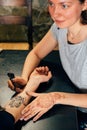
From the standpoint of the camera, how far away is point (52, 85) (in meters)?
1.37

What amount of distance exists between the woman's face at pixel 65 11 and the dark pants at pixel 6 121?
525 millimetres

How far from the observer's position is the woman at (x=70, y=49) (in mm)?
1217

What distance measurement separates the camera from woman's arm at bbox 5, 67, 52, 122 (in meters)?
1.17

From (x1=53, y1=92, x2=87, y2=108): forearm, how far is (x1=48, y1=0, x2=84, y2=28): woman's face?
13.7 inches

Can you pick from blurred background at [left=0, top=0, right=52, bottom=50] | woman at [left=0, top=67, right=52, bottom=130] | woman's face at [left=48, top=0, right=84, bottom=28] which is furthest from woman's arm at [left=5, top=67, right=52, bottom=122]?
blurred background at [left=0, top=0, right=52, bottom=50]

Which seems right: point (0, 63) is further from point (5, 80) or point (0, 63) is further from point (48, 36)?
point (48, 36)

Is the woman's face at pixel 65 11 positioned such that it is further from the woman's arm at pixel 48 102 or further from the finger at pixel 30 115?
the finger at pixel 30 115

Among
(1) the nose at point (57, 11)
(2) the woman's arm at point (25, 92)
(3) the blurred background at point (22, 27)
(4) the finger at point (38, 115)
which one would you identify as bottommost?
(3) the blurred background at point (22, 27)

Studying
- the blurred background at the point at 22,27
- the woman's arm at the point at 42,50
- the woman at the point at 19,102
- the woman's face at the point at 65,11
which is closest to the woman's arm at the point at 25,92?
the woman at the point at 19,102

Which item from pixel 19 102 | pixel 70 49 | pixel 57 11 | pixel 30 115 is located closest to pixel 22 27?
pixel 70 49

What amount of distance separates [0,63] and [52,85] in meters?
0.39

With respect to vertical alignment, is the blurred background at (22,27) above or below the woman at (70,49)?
below

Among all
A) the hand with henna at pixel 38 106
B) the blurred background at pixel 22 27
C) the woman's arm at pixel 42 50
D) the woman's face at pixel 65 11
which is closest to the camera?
the hand with henna at pixel 38 106

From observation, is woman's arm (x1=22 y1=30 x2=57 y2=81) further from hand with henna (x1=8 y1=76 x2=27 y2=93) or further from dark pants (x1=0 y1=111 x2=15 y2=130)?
dark pants (x1=0 y1=111 x2=15 y2=130)
